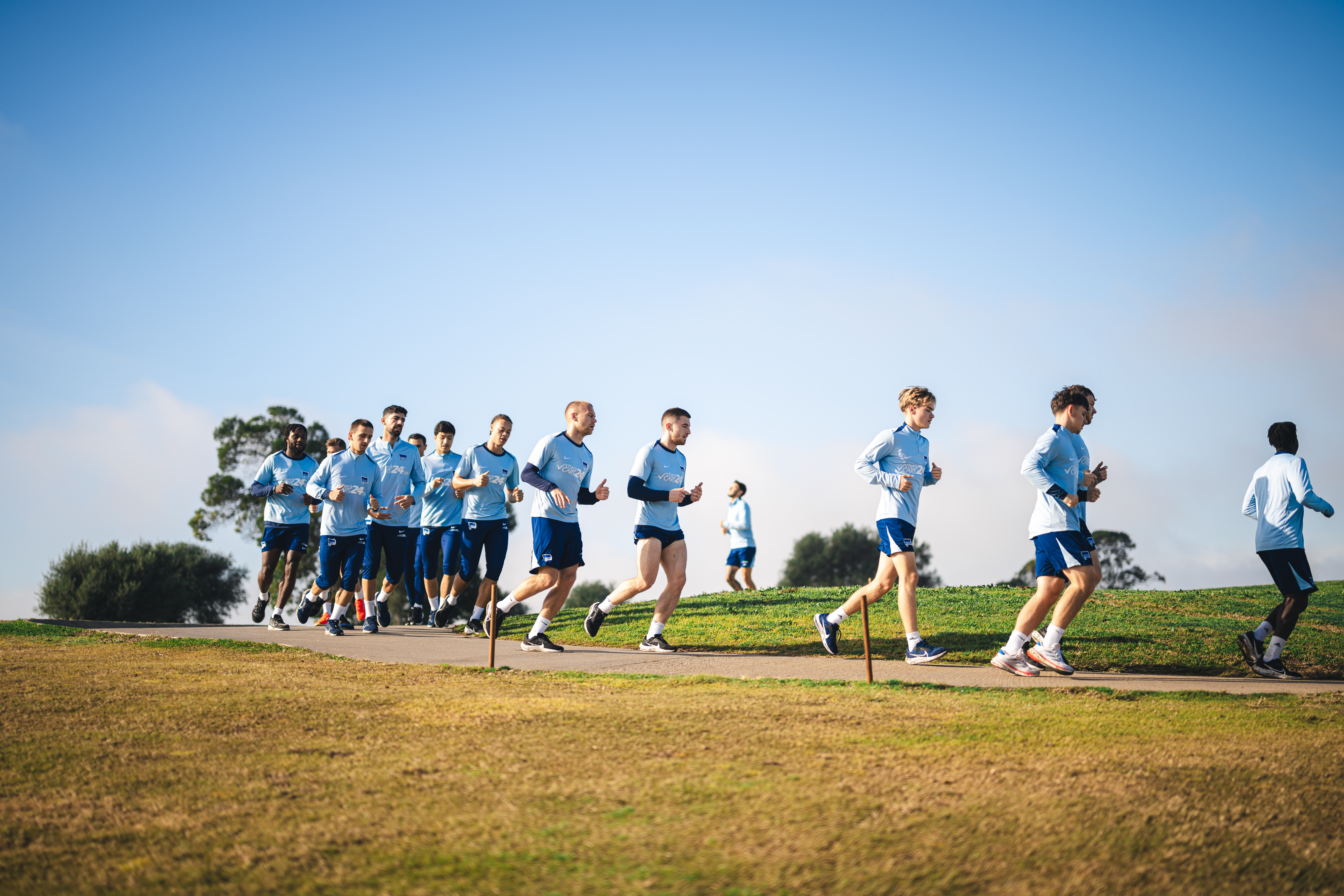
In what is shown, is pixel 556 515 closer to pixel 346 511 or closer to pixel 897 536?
pixel 897 536

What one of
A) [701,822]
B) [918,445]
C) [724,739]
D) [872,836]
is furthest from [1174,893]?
[918,445]

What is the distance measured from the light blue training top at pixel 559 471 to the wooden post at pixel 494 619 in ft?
3.02

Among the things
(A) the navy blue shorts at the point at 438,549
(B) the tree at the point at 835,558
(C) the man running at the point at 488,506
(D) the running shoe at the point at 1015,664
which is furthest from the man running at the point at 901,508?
(B) the tree at the point at 835,558

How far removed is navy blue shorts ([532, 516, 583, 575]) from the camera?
29.0 ft

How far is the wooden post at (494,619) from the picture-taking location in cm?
710

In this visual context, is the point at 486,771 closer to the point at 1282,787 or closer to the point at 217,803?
the point at 217,803

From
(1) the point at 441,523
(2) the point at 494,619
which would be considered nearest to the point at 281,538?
(1) the point at 441,523

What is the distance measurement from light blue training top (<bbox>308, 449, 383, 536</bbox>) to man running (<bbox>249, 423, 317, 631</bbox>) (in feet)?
1.57

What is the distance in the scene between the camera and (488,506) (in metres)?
11.8

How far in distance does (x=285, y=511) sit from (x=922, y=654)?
29.4ft

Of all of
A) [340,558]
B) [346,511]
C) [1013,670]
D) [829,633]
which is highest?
[346,511]

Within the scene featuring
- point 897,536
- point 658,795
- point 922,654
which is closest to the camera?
point 658,795

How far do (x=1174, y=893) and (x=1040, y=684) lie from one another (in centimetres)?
429

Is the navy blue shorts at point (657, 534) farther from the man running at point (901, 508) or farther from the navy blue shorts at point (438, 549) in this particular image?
the navy blue shorts at point (438, 549)
